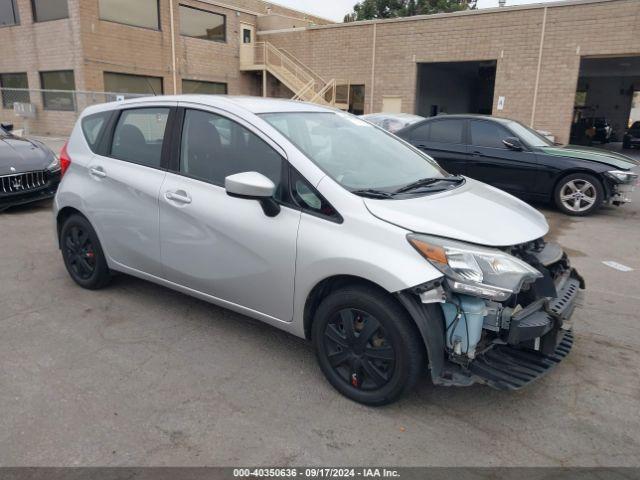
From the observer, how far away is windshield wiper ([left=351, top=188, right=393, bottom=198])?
9.93 feet

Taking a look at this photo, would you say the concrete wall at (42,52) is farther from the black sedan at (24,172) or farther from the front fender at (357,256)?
the front fender at (357,256)

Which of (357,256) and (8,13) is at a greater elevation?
(8,13)

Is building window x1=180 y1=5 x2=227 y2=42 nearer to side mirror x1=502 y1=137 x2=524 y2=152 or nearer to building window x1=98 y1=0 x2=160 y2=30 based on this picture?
building window x1=98 y1=0 x2=160 y2=30

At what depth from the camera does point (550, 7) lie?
19.9 m

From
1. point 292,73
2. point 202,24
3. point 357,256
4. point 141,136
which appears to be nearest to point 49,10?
point 202,24

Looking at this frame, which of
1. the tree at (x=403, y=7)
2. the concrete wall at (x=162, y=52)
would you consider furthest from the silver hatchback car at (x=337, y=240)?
the tree at (x=403, y=7)

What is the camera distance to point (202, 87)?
1012 inches

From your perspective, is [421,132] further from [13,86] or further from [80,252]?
[13,86]

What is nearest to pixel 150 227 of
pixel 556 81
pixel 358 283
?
pixel 358 283

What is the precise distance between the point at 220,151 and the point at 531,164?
642cm

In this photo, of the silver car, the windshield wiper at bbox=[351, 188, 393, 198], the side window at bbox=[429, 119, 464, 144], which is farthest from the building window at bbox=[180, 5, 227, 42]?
the windshield wiper at bbox=[351, 188, 393, 198]

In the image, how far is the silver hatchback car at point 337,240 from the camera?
8.84 feet

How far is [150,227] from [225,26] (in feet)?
82.2

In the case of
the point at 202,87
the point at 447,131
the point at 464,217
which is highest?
the point at 202,87
